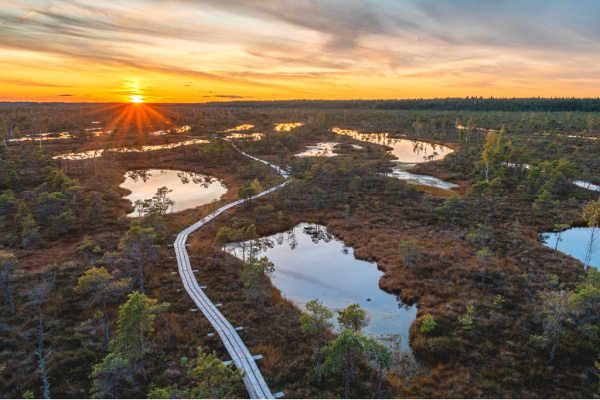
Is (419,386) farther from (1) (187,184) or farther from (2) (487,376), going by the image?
(1) (187,184)

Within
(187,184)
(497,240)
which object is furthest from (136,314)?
(187,184)

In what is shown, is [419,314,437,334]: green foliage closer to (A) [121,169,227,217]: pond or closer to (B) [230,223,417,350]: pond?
(B) [230,223,417,350]: pond

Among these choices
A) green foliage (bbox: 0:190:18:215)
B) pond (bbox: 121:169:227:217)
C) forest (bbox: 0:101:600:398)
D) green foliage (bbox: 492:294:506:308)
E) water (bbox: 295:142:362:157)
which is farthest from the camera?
water (bbox: 295:142:362:157)

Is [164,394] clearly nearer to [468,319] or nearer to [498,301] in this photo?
[468,319]

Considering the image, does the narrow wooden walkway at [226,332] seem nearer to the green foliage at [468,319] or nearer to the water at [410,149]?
the green foliage at [468,319]

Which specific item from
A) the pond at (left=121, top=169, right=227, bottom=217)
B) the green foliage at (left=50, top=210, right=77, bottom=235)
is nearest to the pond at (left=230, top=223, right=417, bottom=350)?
the pond at (left=121, top=169, right=227, bottom=217)

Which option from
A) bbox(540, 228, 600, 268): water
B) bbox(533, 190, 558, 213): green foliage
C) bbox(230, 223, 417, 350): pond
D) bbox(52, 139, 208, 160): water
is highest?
bbox(52, 139, 208, 160): water

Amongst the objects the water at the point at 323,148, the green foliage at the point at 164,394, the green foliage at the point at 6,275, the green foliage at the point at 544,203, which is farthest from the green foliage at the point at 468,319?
the water at the point at 323,148

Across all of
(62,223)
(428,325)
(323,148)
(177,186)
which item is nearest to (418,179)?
(323,148)
